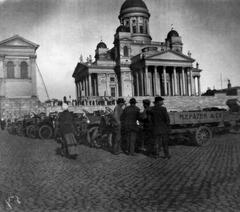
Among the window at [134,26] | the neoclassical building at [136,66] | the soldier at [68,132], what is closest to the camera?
the soldier at [68,132]

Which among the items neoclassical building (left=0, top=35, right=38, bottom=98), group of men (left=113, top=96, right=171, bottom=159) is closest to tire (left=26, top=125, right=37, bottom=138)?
group of men (left=113, top=96, right=171, bottom=159)

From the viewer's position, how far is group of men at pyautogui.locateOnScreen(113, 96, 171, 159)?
9.74 m

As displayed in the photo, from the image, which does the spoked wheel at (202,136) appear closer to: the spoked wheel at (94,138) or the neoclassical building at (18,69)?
the spoked wheel at (94,138)

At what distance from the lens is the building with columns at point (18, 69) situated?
41622mm

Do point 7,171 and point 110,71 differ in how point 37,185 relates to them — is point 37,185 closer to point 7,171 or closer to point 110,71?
point 7,171

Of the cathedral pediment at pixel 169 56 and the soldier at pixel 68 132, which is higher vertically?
the cathedral pediment at pixel 169 56

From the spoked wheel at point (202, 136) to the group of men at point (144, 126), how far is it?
2.11 meters

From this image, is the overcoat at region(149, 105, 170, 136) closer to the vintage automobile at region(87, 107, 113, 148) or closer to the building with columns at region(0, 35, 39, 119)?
the vintage automobile at region(87, 107, 113, 148)

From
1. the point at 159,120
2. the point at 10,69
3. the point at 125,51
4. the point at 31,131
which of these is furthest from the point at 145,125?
the point at 125,51

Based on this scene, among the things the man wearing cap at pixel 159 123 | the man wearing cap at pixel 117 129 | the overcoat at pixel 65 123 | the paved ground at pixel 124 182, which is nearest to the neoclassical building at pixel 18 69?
the man wearing cap at pixel 117 129

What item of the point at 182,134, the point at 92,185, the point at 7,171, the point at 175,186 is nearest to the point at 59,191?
the point at 92,185

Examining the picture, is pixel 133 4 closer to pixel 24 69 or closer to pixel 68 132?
pixel 24 69

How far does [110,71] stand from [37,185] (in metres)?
54.3

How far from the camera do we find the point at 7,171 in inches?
309
